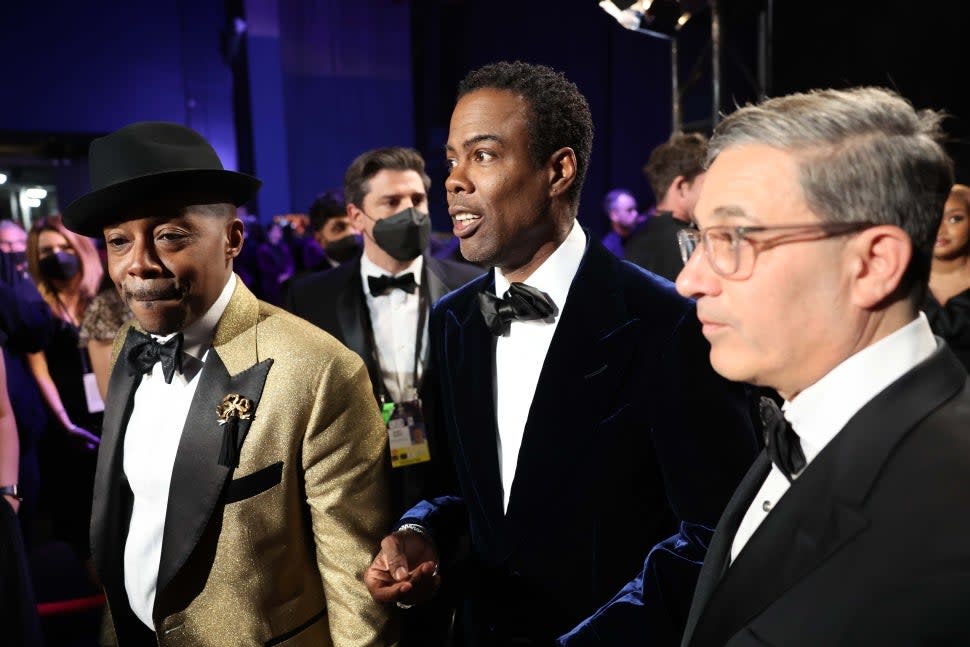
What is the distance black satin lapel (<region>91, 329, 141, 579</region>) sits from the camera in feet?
5.68

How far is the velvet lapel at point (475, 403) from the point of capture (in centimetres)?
162

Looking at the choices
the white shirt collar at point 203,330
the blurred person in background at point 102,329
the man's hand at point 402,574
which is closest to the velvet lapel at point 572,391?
the man's hand at point 402,574

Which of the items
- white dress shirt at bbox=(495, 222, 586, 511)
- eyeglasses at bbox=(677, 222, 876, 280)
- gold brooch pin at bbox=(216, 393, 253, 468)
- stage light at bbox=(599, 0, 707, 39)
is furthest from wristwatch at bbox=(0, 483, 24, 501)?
stage light at bbox=(599, 0, 707, 39)

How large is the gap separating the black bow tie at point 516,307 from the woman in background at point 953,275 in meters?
1.88

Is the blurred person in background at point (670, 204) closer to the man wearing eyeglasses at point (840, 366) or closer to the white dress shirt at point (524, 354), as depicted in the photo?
the white dress shirt at point (524, 354)

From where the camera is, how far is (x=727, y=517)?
3.71ft

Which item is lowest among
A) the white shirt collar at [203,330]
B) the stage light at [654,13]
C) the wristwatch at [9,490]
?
the wristwatch at [9,490]

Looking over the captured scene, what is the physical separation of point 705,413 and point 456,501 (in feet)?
2.15

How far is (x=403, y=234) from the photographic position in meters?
3.14

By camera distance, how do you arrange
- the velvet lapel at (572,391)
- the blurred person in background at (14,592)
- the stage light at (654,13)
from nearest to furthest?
the velvet lapel at (572,391)
the blurred person in background at (14,592)
the stage light at (654,13)

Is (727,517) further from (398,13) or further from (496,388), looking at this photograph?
(398,13)

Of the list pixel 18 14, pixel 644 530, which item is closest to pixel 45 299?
pixel 644 530

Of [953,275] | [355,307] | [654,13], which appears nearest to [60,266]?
[355,307]

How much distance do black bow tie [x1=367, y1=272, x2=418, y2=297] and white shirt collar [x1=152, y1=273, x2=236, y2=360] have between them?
1.38m
